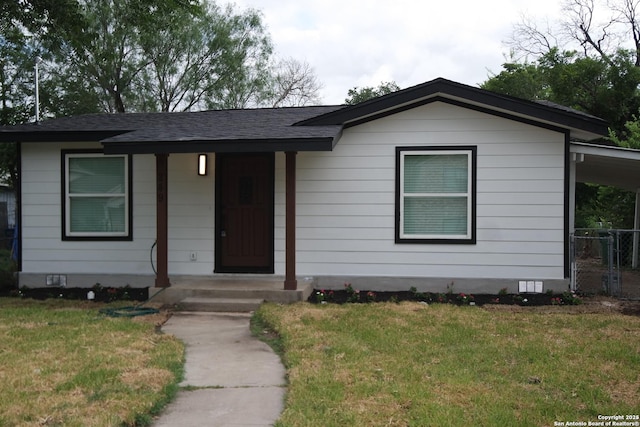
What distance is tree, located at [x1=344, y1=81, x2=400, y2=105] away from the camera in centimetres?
3621

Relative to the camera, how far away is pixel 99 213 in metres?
9.10

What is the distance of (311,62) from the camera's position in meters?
32.8

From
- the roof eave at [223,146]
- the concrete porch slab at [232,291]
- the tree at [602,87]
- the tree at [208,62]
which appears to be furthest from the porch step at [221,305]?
the tree at [208,62]

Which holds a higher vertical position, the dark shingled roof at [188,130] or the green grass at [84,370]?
the dark shingled roof at [188,130]

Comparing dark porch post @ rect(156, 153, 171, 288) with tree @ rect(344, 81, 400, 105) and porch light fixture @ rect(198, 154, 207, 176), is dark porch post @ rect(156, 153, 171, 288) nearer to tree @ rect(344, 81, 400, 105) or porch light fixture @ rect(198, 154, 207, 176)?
porch light fixture @ rect(198, 154, 207, 176)

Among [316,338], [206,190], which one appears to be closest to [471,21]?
[206,190]

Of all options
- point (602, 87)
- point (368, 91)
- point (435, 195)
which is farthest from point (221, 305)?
point (368, 91)

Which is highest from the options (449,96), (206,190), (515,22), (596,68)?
(515,22)

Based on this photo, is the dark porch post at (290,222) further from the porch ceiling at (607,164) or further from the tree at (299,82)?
the tree at (299,82)

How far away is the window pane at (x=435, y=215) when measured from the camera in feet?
27.2

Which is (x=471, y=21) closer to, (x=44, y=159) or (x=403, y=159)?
(x=403, y=159)

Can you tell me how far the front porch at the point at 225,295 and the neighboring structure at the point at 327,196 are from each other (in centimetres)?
24

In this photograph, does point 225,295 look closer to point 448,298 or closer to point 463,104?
point 448,298

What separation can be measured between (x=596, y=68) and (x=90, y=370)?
19.4 metres
